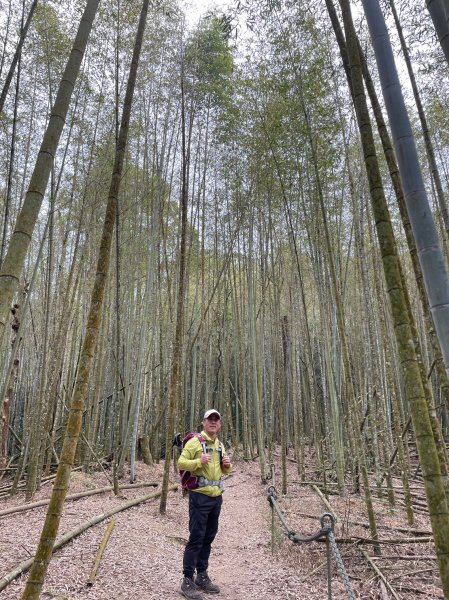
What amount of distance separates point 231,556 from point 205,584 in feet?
3.00

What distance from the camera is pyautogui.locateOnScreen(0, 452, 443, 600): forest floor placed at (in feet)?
8.09

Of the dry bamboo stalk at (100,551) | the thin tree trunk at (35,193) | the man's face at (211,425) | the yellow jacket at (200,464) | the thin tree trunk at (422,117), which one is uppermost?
the thin tree trunk at (422,117)

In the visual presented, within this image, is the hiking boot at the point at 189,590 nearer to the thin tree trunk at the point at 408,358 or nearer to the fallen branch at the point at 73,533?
the fallen branch at the point at 73,533

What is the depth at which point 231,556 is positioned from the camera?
3.41 m

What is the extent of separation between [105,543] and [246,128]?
563 cm

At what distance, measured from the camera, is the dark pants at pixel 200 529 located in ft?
8.21

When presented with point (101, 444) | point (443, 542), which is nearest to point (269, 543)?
point (443, 542)

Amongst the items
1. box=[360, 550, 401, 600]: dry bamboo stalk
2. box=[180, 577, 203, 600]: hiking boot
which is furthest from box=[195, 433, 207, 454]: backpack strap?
box=[360, 550, 401, 600]: dry bamboo stalk

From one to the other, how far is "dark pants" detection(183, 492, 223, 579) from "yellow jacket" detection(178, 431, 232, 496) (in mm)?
57

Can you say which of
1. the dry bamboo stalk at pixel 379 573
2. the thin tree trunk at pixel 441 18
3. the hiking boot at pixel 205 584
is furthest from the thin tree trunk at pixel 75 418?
the dry bamboo stalk at pixel 379 573

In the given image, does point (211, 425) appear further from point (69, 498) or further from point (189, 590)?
point (69, 498)

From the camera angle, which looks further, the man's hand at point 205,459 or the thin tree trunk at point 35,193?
the man's hand at point 205,459


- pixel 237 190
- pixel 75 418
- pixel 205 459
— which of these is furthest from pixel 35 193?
pixel 237 190

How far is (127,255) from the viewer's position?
7.45 meters
